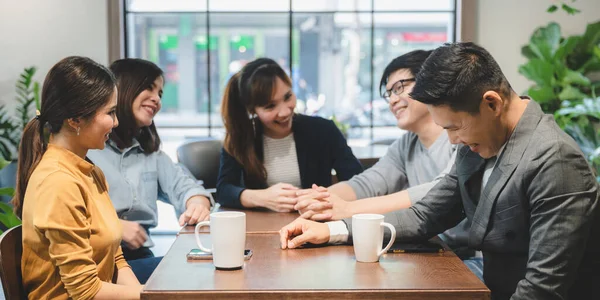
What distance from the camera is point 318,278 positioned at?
1.51 m

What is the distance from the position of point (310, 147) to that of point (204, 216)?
2.42 feet

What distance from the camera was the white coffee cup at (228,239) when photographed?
1567mm

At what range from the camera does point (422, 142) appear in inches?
103

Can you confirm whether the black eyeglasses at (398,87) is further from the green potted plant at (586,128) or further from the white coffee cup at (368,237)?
the green potted plant at (586,128)

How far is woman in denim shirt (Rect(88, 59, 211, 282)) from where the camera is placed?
2.56 meters

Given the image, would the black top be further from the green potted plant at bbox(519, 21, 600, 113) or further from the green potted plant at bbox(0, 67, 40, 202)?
the green potted plant at bbox(519, 21, 600, 113)

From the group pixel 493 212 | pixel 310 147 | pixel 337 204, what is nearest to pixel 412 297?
pixel 493 212

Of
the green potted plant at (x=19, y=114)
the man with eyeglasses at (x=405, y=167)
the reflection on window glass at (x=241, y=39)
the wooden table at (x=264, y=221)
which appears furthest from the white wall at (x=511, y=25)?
the wooden table at (x=264, y=221)

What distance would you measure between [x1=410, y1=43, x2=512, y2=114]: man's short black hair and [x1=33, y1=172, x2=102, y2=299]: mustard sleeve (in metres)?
0.89

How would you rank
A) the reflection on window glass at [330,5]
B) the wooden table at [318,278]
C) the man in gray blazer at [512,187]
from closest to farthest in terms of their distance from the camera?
the wooden table at [318,278]
the man in gray blazer at [512,187]
the reflection on window glass at [330,5]

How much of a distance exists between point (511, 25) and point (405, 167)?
338cm

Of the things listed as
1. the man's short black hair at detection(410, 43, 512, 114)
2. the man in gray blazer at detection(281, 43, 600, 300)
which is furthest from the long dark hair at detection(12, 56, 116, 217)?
the man's short black hair at detection(410, 43, 512, 114)

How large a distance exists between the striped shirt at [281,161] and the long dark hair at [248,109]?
33 mm

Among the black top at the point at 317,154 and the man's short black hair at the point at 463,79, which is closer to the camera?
the man's short black hair at the point at 463,79
